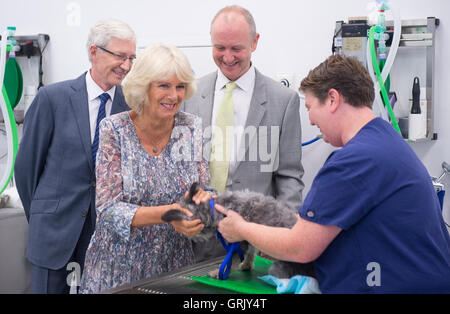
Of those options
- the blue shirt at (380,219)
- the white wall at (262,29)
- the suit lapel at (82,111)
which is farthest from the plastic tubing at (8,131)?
the blue shirt at (380,219)

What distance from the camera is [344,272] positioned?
4.47 feet

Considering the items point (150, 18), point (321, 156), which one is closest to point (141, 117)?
point (321, 156)

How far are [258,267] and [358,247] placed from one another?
544 millimetres

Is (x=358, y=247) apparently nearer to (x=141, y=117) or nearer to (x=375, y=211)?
(x=375, y=211)

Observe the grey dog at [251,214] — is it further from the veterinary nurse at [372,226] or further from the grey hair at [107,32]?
the grey hair at [107,32]

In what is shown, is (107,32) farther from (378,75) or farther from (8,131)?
(378,75)

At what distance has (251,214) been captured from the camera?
1.58 m

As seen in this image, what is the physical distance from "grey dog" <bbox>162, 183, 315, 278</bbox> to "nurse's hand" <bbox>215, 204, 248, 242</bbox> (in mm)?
26

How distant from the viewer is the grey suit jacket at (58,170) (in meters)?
2.14

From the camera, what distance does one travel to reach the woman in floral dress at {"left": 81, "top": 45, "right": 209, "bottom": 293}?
68.1 inches

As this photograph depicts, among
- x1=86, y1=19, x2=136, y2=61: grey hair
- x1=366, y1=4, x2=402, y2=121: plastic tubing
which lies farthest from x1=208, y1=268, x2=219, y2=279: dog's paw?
x1=366, y1=4, x2=402, y2=121: plastic tubing

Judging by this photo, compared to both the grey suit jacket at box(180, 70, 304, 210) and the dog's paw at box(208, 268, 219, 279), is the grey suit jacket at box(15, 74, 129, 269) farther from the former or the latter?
the dog's paw at box(208, 268, 219, 279)

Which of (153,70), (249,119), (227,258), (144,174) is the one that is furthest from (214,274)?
(249,119)

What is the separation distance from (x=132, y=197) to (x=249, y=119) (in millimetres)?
730
